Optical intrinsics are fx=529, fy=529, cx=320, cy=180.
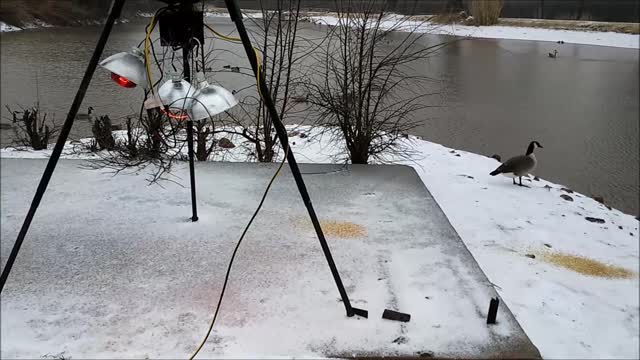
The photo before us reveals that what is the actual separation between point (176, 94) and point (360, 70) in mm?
1789

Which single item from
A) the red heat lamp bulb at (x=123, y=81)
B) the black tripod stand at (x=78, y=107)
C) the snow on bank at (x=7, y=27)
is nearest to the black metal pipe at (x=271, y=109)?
the black tripod stand at (x=78, y=107)

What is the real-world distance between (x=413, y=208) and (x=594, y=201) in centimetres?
107

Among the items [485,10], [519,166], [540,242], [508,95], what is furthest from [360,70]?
[508,95]

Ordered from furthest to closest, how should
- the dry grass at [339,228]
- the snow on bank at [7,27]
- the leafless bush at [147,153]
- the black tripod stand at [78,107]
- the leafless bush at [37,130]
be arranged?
the leafless bush at [37,130] < the leafless bush at [147,153] < the dry grass at [339,228] < the black tripod stand at [78,107] < the snow on bank at [7,27]

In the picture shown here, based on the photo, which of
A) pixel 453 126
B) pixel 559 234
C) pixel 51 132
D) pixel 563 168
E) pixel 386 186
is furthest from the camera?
pixel 453 126

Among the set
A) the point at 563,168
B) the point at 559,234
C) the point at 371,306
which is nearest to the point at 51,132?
the point at 371,306

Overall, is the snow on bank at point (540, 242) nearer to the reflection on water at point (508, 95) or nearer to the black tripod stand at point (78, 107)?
the reflection on water at point (508, 95)

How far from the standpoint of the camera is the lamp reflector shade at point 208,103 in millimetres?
1205

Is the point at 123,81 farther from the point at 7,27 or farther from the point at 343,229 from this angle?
the point at 343,229

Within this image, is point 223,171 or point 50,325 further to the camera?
point 223,171

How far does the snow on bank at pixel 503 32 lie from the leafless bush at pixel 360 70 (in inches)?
0.8

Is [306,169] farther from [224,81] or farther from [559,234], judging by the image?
[559,234]

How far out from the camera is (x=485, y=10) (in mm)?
5121

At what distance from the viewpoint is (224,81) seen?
10.3ft
